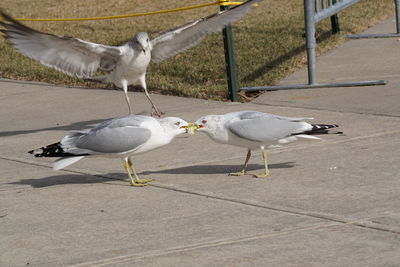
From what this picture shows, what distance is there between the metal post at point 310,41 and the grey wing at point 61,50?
2555 mm

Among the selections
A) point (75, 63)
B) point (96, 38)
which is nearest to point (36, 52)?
point (75, 63)

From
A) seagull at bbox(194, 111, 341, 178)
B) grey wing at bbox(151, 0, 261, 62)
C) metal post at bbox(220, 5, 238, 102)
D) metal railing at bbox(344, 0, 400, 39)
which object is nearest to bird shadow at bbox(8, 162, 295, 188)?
seagull at bbox(194, 111, 341, 178)

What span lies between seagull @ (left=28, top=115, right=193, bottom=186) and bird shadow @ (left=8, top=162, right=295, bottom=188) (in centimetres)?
44

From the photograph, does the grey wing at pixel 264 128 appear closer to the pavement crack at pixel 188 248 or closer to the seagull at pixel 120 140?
the seagull at pixel 120 140

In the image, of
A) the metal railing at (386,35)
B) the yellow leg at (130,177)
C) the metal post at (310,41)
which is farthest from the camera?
the metal railing at (386,35)

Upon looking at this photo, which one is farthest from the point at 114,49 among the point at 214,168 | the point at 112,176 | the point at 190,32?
the point at 214,168

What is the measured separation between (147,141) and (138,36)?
125 inches

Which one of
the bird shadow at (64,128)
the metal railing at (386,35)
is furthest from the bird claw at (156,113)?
the metal railing at (386,35)

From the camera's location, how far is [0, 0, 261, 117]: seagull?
9.23 meters

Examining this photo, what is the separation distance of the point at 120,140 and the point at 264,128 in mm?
1122

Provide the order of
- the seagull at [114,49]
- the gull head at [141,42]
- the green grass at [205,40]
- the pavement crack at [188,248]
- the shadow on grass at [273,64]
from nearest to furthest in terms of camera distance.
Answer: the pavement crack at [188,248] → the seagull at [114,49] → the gull head at [141,42] → the shadow on grass at [273,64] → the green grass at [205,40]

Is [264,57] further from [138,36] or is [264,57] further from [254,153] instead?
[254,153]

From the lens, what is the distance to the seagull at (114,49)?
9.23 m

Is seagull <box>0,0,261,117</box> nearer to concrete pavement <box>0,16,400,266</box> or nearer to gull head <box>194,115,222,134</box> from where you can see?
concrete pavement <box>0,16,400,266</box>
